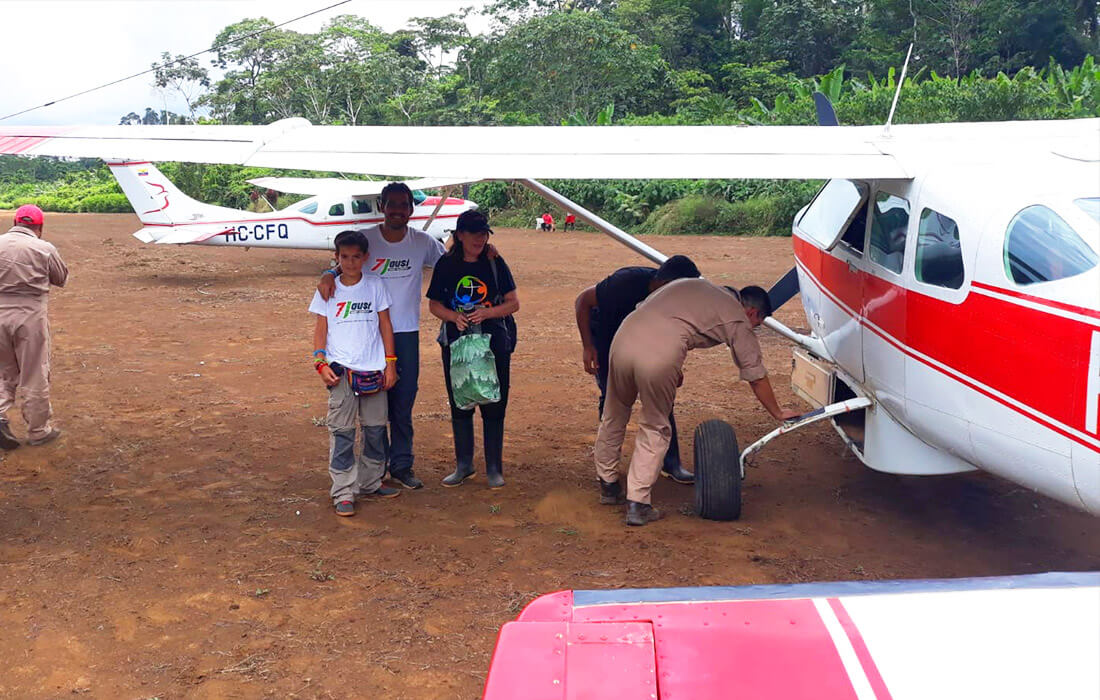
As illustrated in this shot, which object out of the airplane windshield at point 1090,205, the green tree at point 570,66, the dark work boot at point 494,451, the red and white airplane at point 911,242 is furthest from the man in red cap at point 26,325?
the green tree at point 570,66

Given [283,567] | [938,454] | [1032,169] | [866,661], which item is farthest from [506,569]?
[866,661]

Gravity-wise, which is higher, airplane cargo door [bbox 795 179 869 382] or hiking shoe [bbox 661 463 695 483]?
airplane cargo door [bbox 795 179 869 382]

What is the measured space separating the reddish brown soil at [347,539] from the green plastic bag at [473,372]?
737 mm

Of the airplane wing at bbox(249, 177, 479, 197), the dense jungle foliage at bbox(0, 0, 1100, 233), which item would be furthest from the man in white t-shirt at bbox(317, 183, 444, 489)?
the dense jungle foliage at bbox(0, 0, 1100, 233)

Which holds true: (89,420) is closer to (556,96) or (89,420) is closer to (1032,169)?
(1032,169)

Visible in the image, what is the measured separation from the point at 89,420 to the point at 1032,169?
7621 mm

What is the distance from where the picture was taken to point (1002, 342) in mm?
4172

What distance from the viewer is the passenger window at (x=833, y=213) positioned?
6.00 metres

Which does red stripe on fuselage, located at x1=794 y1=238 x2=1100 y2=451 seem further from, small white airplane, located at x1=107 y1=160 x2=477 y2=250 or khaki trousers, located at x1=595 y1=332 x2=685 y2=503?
small white airplane, located at x1=107 y1=160 x2=477 y2=250

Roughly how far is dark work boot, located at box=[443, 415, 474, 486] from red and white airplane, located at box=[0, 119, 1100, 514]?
5.57 ft

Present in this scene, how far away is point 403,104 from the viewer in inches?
1727

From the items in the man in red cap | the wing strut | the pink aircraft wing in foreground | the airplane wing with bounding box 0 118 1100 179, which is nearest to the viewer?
the pink aircraft wing in foreground

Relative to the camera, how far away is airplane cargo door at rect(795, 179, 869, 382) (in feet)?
19.2

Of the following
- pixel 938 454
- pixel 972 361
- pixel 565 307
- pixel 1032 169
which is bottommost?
pixel 565 307
